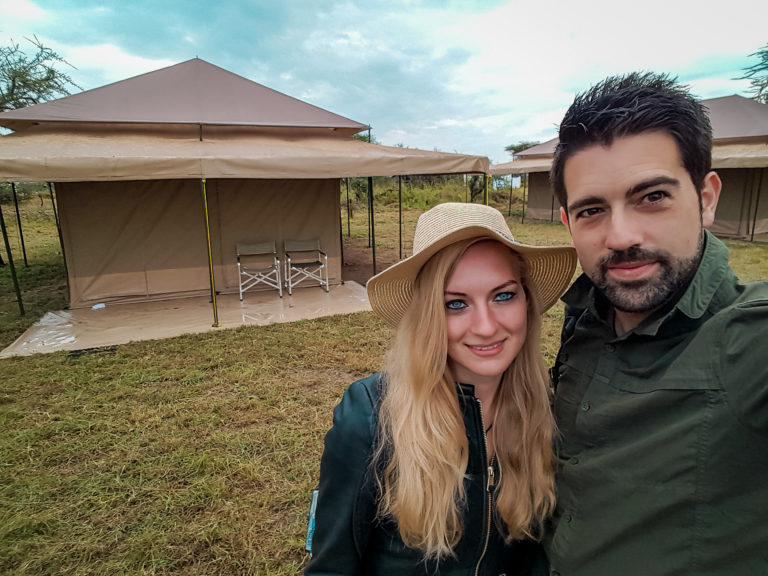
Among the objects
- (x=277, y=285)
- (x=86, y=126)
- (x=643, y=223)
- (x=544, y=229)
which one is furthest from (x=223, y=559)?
(x=544, y=229)

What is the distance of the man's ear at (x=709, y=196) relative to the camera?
41.3 inches

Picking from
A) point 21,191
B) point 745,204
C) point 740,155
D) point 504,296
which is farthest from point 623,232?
point 21,191

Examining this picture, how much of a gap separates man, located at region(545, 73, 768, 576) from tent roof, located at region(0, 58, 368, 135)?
743cm

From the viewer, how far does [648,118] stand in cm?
101

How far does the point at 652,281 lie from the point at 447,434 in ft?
1.99

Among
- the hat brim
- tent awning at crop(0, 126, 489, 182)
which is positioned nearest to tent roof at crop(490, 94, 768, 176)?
tent awning at crop(0, 126, 489, 182)

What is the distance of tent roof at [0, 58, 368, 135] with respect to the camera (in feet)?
23.1

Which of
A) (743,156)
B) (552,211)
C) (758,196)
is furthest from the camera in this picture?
(552,211)

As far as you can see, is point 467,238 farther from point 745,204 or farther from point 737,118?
point 737,118

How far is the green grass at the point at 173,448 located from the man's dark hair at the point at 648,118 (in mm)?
2325

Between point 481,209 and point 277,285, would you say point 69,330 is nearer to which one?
point 277,285

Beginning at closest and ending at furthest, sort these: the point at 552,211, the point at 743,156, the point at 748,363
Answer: the point at 748,363, the point at 743,156, the point at 552,211

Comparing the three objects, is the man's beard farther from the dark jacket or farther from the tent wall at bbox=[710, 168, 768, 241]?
A: the tent wall at bbox=[710, 168, 768, 241]

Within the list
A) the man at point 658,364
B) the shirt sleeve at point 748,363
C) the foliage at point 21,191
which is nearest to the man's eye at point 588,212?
the man at point 658,364
